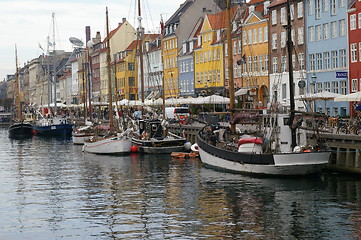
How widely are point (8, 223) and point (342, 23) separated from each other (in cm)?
4713

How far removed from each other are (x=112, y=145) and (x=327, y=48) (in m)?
23.8

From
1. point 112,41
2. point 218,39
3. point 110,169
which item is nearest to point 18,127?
point 218,39

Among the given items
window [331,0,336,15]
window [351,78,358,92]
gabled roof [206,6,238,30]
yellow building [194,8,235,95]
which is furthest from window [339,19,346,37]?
gabled roof [206,6,238,30]

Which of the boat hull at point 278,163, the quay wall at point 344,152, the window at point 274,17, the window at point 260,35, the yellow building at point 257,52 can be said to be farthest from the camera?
the window at point 260,35

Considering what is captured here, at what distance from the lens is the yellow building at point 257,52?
84.5 meters

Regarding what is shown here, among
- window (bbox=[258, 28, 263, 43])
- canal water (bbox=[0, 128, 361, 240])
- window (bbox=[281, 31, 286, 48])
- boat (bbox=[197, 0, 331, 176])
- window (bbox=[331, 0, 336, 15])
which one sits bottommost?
canal water (bbox=[0, 128, 361, 240])

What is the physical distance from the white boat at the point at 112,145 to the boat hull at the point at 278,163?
759 inches

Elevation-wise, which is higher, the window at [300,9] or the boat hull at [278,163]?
the window at [300,9]

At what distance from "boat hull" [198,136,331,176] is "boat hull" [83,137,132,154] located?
19253 millimetres

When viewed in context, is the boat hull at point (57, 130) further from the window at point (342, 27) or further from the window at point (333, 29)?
the window at point (342, 27)

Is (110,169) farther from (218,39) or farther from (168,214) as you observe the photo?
(218,39)

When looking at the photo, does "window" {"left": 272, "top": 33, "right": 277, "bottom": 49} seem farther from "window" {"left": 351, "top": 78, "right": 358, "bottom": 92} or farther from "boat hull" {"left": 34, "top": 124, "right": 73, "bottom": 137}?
"boat hull" {"left": 34, "top": 124, "right": 73, "bottom": 137}

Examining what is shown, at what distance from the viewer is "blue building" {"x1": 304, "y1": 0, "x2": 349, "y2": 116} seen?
6894cm

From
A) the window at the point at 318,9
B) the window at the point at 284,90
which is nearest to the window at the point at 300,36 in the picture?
the window at the point at 318,9
